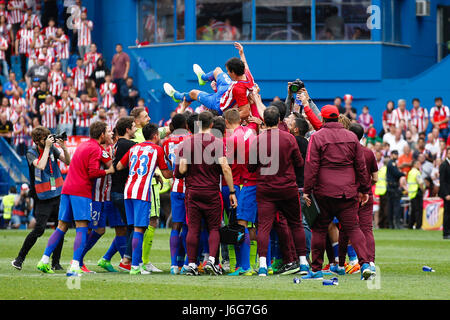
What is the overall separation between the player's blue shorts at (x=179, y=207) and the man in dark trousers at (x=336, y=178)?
7.55ft

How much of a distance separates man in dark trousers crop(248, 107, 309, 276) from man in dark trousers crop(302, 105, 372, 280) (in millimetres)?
512

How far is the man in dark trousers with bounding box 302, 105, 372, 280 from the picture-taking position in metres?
12.5

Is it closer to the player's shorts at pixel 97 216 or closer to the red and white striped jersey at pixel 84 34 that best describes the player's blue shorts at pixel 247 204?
the player's shorts at pixel 97 216

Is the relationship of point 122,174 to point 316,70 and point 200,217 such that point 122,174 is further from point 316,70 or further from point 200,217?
point 316,70

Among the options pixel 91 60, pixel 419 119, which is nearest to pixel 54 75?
pixel 91 60

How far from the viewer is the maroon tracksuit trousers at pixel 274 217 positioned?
1310 cm

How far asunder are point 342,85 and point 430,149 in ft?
19.2

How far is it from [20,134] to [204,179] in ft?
59.9

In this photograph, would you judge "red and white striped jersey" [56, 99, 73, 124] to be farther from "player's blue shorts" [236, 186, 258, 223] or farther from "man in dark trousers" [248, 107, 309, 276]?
"man in dark trousers" [248, 107, 309, 276]

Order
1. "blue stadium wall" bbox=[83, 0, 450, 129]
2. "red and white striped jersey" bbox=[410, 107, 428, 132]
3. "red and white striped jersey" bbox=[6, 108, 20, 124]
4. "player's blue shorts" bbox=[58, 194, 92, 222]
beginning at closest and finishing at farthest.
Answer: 1. "player's blue shorts" bbox=[58, 194, 92, 222]
2. "red and white striped jersey" bbox=[410, 107, 428, 132]
3. "red and white striped jersey" bbox=[6, 108, 20, 124]
4. "blue stadium wall" bbox=[83, 0, 450, 129]

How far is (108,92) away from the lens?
32.1 m

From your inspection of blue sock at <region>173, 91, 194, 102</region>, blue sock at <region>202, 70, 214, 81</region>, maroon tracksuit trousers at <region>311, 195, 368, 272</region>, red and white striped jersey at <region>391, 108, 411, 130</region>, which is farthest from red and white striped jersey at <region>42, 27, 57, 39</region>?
maroon tracksuit trousers at <region>311, 195, 368, 272</region>
